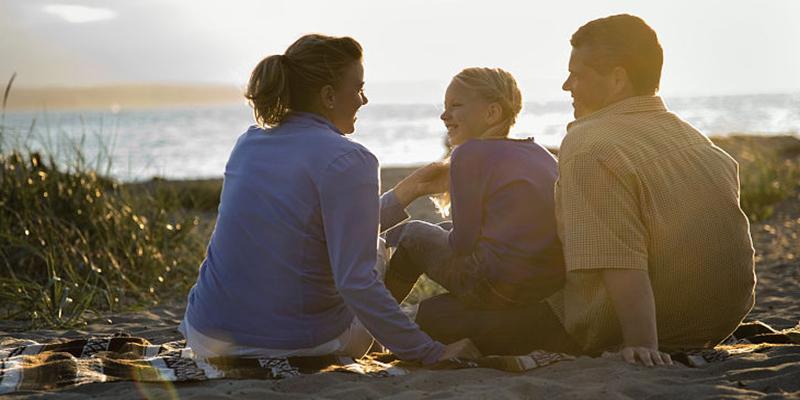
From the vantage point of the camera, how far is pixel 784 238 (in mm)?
7000

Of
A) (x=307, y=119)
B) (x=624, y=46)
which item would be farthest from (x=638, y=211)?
(x=307, y=119)

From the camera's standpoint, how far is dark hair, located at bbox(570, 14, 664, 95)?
8.85ft

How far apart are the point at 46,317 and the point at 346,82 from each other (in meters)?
2.70

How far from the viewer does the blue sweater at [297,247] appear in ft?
8.61

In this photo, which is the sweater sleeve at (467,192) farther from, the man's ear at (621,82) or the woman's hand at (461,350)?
the man's ear at (621,82)

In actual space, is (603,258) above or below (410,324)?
above

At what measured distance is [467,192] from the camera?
10.2 feet

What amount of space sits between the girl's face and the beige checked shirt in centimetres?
50

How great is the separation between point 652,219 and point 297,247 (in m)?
1.31

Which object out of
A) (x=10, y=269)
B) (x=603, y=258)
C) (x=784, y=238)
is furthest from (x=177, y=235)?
(x=784, y=238)

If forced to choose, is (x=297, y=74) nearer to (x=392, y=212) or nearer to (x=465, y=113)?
(x=465, y=113)

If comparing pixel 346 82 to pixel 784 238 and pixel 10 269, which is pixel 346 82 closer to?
pixel 10 269

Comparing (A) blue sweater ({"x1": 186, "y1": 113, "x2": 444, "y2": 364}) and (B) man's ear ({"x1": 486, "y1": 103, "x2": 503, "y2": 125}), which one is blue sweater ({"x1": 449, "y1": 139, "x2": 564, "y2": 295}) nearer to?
(B) man's ear ({"x1": 486, "y1": 103, "x2": 503, "y2": 125})

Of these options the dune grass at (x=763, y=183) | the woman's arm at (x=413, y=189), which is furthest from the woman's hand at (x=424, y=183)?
the dune grass at (x=763, y=183)
